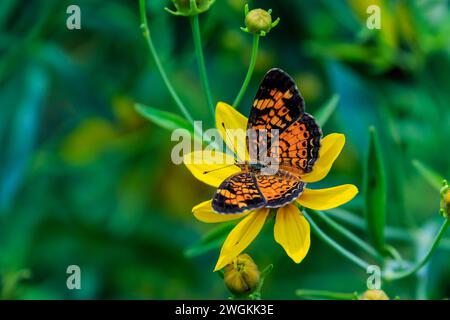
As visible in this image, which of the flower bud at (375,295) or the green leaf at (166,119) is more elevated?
the green leaf at (166,119)

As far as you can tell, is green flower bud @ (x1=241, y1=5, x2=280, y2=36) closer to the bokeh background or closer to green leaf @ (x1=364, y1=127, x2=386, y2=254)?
green leaf @ (x1=364, y1=127, x2=386, y2=254)

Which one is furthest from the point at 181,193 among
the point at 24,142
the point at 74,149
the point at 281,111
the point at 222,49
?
the point at 281,111

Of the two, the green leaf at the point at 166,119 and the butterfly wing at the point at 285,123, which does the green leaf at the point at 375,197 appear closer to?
the butterfly wing at the point at 285,123

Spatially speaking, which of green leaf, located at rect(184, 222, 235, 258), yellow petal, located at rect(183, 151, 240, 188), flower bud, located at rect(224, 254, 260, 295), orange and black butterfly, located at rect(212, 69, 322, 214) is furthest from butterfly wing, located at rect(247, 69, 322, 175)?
green leaf, located at rect(184, 222, 235, 258)

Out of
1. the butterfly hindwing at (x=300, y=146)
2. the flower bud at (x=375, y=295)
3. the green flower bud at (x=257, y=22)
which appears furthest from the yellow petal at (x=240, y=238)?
the green flower bud at (x=257, y=22)

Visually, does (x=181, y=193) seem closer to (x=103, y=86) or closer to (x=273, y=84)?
(x=103, y=86)

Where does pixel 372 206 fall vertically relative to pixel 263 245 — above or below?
below

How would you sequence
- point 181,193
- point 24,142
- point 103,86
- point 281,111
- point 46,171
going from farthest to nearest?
point 181,193, point 46,171, point 103,86, point 24,142, point 281,111
